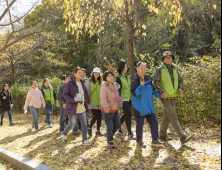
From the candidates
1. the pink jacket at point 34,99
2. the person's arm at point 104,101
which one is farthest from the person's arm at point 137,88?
the pink jacket at point 34,99

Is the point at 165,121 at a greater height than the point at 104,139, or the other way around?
the point at 165,121

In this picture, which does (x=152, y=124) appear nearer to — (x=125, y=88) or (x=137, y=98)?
(x=137, y=98)

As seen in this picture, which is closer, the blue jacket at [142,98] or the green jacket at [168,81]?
the blue jacket at [142,98]

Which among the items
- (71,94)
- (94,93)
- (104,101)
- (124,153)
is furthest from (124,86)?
(124,153)

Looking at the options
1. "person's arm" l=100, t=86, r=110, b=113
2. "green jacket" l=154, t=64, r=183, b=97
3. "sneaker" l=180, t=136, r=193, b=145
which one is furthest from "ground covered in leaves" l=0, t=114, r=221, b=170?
"green jacket" l=154, t=64, r=183, b=97

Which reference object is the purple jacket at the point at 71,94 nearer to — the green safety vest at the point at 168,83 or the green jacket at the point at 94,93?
the green jacket at the point at 94,93

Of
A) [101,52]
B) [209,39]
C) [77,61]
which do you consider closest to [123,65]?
[101,52]

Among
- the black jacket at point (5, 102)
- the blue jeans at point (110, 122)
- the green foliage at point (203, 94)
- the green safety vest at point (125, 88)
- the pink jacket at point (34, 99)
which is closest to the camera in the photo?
the blue jeans at point (110, 122)

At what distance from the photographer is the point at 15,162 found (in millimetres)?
5391

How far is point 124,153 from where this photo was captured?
534 centimetres

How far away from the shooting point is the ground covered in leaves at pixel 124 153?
15.0ft

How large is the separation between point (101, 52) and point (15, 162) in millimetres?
7215

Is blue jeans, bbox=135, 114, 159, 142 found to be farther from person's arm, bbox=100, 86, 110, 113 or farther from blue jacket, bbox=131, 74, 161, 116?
person's arm, bbox=100, 86, 110, 113

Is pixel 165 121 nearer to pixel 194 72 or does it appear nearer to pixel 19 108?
pixel 194 72
